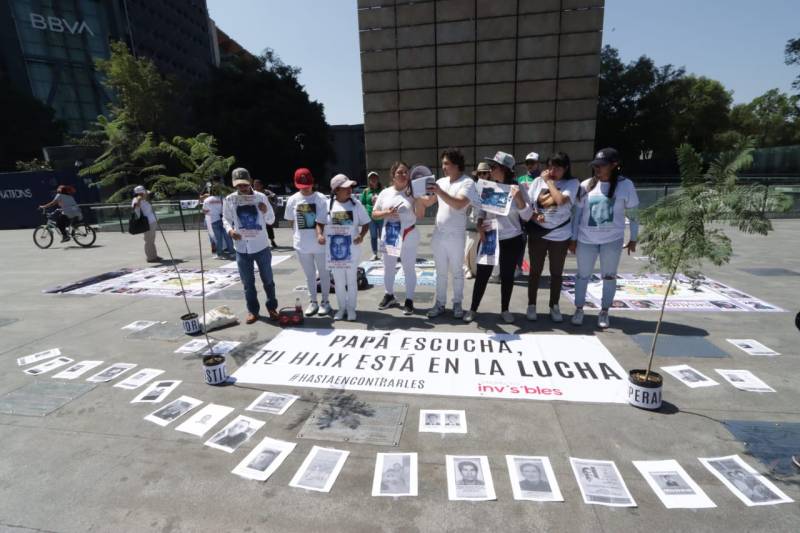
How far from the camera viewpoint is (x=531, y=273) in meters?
5.15

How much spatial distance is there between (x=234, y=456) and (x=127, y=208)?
16.9m

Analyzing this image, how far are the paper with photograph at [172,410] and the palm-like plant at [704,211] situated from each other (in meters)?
3.86

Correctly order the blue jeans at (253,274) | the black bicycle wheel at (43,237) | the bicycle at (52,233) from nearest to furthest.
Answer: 1. the blue jeans at (253,274)
2. the bicycle at (52,233)
3. the black bicycle wheel at (43,237)

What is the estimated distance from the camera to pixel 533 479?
254cm

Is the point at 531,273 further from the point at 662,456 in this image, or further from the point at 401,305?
the point at 662,456

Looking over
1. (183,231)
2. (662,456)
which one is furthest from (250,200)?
(183,231)

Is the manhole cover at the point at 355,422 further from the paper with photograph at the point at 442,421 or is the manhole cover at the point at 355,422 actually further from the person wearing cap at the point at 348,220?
the person wearing cap at the point at 348,220

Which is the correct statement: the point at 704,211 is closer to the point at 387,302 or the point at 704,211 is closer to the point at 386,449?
the point at 386,449

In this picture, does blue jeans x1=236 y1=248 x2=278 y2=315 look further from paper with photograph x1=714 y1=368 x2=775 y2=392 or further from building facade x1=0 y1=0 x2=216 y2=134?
building facade x1=0 y1=0 x2=216 y2=134

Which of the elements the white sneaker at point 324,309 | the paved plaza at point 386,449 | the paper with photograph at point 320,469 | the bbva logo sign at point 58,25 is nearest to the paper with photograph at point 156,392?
the paved plaza at point 386,449

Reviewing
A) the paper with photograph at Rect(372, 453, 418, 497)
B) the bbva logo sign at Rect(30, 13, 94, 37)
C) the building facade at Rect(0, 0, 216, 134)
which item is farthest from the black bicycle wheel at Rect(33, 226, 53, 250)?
the bbva logo sign at Rect(30, 13, 94, 37)

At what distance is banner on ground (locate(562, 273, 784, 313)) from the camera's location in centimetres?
560

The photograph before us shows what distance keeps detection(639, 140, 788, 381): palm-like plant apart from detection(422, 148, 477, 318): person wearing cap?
1.98 metres

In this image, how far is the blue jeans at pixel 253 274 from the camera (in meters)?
5.35
